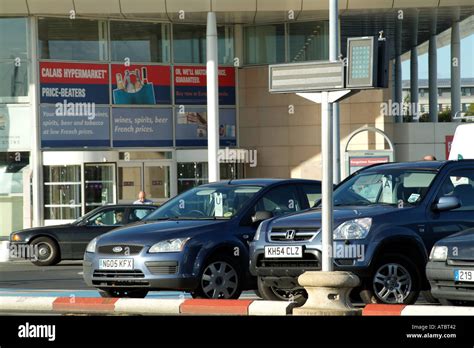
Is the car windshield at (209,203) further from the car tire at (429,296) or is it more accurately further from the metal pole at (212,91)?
the metal pole at (212,91)

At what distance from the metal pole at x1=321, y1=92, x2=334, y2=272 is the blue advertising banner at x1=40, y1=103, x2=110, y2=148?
23.5 metres

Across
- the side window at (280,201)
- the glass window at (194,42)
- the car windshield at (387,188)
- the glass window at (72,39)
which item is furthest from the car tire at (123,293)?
the glass window at (194,42)

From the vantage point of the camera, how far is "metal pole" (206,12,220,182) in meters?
33.7

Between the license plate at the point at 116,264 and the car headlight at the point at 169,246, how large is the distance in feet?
1.06

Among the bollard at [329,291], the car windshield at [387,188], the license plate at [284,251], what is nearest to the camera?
the bollard at [329,291]

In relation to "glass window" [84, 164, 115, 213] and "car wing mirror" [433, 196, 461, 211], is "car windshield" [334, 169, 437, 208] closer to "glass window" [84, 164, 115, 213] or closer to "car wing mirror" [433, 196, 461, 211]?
"car wing mirror" [433, 196, 461, 211]

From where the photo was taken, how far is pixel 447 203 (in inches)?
508

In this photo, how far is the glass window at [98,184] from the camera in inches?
1356

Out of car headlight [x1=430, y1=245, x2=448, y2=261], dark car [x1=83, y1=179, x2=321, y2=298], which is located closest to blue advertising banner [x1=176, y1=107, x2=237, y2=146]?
dark car [x1=83, y1=179, x2=321, y2=298]

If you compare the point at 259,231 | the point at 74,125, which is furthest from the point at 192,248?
the point at 74,125

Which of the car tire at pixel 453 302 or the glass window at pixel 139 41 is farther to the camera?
the glass window at pixel 139 41
